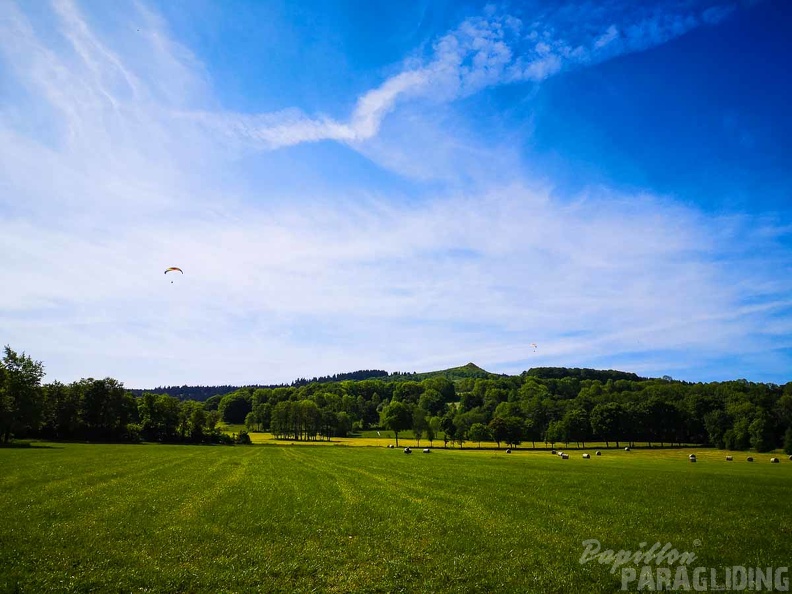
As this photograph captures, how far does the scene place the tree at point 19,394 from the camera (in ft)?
279

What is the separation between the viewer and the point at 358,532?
831 inches

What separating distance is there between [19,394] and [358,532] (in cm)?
10411

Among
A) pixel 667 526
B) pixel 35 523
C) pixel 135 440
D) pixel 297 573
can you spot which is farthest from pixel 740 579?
pixel 135 440

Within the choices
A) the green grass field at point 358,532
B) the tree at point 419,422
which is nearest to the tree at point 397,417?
the tree at point 419,422

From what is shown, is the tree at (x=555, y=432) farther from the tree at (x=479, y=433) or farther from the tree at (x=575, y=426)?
the tree at (x=479, y=433)

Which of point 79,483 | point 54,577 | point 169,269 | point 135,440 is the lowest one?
point 135,440

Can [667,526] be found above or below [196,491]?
above

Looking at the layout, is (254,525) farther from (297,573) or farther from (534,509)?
(534,509)

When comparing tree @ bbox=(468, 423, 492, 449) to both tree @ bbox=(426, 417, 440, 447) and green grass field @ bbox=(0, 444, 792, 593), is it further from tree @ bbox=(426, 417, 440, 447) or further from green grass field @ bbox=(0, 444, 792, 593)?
green grass field @ bbox=(0, 444, 792, 593)

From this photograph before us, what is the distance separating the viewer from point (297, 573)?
1586 cm

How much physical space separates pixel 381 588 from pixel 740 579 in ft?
41.2

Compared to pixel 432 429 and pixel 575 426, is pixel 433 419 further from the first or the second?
pixel 575 426

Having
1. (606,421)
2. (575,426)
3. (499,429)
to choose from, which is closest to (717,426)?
(606,421)

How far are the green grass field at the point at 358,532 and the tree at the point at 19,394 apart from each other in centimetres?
6642
